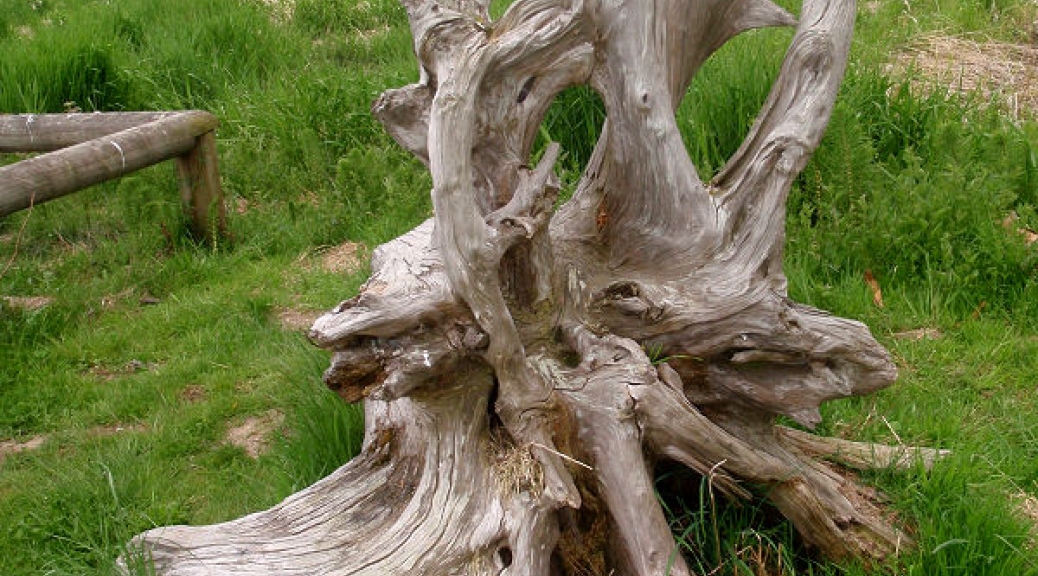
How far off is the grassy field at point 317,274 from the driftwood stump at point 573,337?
23 cm

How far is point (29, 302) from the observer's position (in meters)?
5.76

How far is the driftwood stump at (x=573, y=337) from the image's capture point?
9.55ft

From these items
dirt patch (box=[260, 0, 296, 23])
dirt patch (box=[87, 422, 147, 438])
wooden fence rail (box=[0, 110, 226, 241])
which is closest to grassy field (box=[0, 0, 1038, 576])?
dirt patch (box=[87, 422, 147, 438])

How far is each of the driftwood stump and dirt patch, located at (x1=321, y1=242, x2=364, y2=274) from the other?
78.4 inches

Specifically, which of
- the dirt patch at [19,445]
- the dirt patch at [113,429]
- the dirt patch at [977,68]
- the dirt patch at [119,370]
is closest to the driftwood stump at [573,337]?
the dirt patch at [113,429]

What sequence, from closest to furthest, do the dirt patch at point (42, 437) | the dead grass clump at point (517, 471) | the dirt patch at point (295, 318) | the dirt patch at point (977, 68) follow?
the dead grass clump at point (517, 471), the dirt patch at point (42, 437), the dirt patch at point (295, 318), the dirt patch at point (977, 68)

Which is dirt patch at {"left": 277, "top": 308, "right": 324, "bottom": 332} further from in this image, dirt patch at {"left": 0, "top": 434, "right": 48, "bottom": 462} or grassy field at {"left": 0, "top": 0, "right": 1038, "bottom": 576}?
dirt patch at {"left": 0, "top": 434, "right": 48, "bottom": 462}

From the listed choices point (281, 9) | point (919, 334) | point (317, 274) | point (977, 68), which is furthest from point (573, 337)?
point (281, 9)

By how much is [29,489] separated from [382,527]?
1690mm

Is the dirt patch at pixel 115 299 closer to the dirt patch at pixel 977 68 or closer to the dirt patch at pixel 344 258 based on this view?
the dirt patch at pixel 344 258

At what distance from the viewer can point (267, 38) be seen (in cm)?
791

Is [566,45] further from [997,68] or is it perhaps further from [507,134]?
[997,68]

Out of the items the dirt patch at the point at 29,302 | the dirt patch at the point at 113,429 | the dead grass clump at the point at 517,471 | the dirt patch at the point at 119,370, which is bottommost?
the dirt patch at the point at 29,302

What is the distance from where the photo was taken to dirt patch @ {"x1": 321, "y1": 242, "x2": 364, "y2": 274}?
18.6ft
